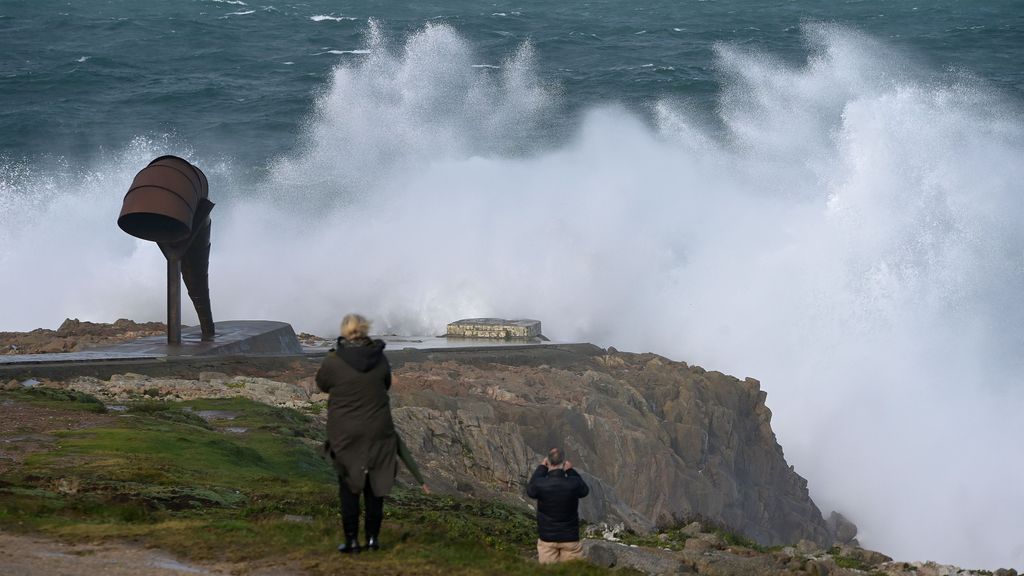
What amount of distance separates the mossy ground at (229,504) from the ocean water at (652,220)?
1561 centimetres

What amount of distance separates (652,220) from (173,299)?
63.4 ft

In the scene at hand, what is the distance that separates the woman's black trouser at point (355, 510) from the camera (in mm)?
8609

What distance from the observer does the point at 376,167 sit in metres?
43.9

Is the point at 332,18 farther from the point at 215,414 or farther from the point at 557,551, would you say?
the point at 557,551

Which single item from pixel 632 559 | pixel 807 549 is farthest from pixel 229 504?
pixel 807 549

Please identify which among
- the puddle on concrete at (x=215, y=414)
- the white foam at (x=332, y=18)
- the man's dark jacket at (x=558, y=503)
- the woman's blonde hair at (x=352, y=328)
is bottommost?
the man's dark jacket at (x=558, y=503)

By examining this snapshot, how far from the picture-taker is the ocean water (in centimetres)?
3234

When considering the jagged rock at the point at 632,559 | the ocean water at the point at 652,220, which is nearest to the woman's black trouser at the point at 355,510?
the jagged rock at the point at 632,559

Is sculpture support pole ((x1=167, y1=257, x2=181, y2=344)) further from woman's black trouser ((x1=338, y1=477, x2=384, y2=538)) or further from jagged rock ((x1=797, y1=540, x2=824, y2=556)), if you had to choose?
woman's black trouser ((x1=338, y1=477, x2=384, y2=538))

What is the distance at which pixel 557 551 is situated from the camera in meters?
9.49

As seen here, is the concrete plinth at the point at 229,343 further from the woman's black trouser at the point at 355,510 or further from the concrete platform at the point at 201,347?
the woman's black trouser at the point at 355,510

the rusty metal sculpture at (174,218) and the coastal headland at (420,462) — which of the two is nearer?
the coastal headland at (420,462)

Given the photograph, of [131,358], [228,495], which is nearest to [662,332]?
[131,358]

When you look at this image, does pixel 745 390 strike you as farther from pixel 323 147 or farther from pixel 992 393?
pixel 323 147
